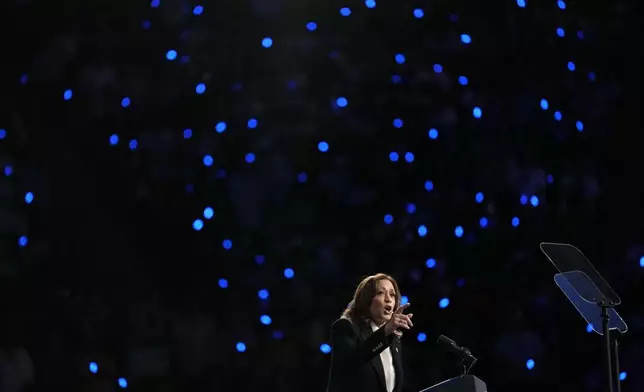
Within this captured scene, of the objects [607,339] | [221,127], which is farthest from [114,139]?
[607,339]

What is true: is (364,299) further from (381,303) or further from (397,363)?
(397,363)

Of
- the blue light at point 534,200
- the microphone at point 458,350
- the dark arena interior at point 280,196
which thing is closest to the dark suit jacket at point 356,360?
the microphone at point 458,350

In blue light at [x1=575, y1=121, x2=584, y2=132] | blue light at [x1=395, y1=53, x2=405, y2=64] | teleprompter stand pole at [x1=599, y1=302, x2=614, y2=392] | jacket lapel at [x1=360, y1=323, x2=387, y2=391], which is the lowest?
blue light at [x1=575, y1=121, x2=584, y2=132]

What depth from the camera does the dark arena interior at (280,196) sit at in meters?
3.77

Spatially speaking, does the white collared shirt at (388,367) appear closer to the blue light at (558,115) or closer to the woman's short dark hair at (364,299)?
the woman's short dark hair at (364,299)

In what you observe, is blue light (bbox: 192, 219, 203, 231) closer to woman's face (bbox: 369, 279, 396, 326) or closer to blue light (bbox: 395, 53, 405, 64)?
blue light (bbox: 395, 53, 405, 64)

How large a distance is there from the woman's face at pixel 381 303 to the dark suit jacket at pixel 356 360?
0.20ft

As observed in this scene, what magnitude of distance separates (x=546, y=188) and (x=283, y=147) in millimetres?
1259

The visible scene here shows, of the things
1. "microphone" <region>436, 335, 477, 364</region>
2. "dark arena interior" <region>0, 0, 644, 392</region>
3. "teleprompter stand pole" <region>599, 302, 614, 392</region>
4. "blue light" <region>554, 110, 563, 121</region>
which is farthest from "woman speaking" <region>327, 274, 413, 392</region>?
"blue light" <region>554, 110, 563, 121</region>

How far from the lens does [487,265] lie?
3908 mm

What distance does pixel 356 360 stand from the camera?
104 inches

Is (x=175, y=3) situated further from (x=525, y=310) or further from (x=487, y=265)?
(x=525, y=310)

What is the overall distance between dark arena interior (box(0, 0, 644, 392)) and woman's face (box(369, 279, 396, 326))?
99 centimetres

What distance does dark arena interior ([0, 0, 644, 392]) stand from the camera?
377cm
